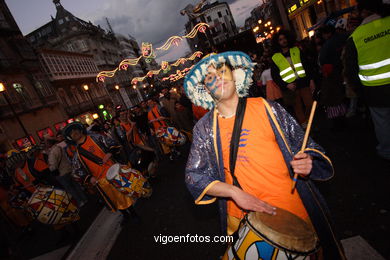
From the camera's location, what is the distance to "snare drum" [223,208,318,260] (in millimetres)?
1243

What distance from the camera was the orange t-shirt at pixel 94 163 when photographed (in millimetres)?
4102

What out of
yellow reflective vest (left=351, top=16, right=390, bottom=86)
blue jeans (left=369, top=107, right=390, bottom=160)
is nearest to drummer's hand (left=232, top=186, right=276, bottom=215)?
yellow reflective vest (left=351, top=16, right=390, bottom=86)

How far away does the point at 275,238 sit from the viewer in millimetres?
1248

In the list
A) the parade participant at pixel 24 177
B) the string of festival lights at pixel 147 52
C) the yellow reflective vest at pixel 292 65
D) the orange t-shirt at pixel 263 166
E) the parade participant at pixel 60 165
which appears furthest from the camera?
the string of festival lights at pixel 147 52

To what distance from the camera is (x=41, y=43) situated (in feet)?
136

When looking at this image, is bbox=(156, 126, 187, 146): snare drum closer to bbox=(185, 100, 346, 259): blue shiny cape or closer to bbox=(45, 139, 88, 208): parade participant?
bbox=(45, 139, 88, 208): parade participant

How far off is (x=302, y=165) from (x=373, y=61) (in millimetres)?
2231

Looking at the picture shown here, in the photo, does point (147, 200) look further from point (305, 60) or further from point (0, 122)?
point (0, 122)

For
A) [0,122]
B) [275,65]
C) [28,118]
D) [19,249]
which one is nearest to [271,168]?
[275,65]

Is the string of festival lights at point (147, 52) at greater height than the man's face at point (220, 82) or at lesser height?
greater

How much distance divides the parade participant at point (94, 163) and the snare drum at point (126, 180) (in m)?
0.23

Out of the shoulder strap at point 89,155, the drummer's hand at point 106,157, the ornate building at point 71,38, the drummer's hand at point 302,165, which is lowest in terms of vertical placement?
the drummer's hand at point 302,165

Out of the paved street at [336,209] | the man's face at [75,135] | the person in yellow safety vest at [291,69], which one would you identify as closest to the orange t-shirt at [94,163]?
the man's face at [75,135]

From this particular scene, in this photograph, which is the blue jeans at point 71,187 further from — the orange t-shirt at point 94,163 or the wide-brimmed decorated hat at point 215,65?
the wide-brimmed decorated hat at point 215,65
